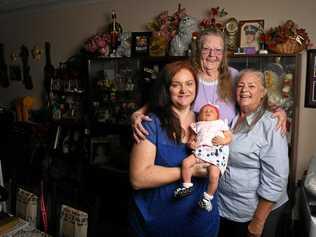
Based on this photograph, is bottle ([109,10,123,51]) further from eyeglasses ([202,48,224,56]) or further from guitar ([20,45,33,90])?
eyeglasses ([202,48,224,56])

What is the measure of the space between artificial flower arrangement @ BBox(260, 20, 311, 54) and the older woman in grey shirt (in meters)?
1.02

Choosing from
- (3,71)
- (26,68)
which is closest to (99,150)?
(26,68)

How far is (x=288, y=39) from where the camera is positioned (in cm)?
223

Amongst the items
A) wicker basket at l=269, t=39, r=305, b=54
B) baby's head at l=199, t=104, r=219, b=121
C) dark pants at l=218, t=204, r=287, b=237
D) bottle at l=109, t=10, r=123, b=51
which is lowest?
dark pants at l=218, t=204, r=287, b=237

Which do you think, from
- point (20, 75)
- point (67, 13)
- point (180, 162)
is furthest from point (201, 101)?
point (20, 75)

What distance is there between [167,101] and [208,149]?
246 mm

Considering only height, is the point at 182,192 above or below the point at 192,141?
below

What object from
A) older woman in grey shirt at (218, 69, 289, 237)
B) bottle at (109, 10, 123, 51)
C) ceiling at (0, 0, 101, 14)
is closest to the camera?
older woman in grey shirt at (218, 69, 289, 237)

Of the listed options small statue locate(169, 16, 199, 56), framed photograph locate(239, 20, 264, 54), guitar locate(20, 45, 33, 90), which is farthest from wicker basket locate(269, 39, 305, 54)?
guitar locate(20, 45, 33, 90)

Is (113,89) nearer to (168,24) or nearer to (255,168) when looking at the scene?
(168,24)

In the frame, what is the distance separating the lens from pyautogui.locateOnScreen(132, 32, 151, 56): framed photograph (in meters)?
2.85

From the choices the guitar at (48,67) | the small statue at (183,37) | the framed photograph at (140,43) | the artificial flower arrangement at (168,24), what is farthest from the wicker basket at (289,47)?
the guitar at (48,67)

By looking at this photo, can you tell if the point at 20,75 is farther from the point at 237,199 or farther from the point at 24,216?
the point at 237,199

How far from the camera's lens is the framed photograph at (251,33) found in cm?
249
